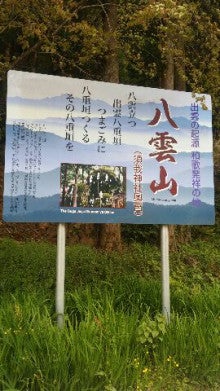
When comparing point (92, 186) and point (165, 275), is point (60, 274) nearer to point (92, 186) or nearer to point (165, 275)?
point (92, 186)

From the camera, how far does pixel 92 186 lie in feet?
15.0

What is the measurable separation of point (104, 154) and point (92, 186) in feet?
1.14

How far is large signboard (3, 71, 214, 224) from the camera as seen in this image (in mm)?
4352

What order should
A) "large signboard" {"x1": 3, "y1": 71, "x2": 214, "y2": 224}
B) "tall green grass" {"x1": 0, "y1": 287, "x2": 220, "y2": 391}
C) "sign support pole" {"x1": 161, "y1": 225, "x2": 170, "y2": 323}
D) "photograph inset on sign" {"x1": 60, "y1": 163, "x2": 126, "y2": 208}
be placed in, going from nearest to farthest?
1. "tall green grass" {"x1": 0, "y1": 287, "x2": 220, "y2": 391}
2. "large signboard" {"x1": 3, "y1": 71, "x2": 214, "y2": 224}
3. "photograph inset on sign" {"x1": 60, "y1": 163, "x2": 126, "y2": 208}
4. "sign support pole" {"x1": 161, "y1": 225, "x2": 170, "y2": 323}

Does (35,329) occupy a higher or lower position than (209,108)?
lower

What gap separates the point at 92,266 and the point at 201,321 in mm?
3185

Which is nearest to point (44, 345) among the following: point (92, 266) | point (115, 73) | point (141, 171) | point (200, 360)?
point (200, 360)

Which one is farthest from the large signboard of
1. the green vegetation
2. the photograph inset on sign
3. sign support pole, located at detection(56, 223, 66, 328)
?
the green vegetation

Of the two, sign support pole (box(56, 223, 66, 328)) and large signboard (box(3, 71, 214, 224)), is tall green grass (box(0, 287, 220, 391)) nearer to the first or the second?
sign support pole (box(56, 223, 66, 328))

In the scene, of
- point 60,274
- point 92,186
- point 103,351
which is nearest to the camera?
point 103,351

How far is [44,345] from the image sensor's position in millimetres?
3611

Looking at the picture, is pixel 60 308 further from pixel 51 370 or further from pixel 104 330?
pixel 51 370

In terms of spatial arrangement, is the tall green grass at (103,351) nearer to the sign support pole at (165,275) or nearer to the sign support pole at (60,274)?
the sign support pole at (60,274)

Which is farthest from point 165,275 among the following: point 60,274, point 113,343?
point 113,343
